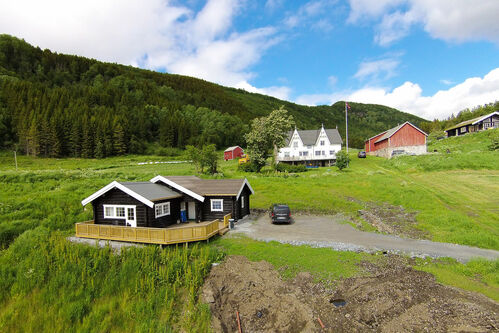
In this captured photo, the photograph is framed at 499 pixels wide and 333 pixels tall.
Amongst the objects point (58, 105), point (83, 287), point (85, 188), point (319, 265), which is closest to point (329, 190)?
point (319, 265)

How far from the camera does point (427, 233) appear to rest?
19.0 metres

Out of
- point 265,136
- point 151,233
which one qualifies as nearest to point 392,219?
point 151,233

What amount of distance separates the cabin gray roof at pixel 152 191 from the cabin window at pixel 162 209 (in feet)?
2.31

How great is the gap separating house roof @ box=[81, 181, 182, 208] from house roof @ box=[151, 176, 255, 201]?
0.76 m

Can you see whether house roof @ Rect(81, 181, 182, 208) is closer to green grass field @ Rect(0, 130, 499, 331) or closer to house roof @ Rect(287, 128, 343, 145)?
green grass field @ Rect(0, 130, 499, 331)

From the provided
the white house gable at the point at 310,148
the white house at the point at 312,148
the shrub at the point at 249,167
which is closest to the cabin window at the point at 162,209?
the shrub at the point at 249,167

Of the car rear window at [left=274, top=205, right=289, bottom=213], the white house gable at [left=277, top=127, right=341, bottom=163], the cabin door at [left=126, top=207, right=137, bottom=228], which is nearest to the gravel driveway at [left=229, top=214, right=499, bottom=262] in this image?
the car rear window at [left=274, top=205, right=289, bottom=213]

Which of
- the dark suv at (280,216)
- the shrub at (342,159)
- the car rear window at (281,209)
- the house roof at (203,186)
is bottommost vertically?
the dark suv at (280,216)

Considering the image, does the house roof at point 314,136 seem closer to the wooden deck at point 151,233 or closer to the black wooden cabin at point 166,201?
the black wooden cabin at point 166,201

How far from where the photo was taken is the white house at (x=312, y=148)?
58.1m

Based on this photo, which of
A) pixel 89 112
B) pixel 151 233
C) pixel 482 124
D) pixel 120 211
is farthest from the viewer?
pixel 89 112

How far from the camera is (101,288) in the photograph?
43.3 feet

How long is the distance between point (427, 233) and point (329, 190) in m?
14.9

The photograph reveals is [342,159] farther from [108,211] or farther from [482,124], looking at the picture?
[482,124]
